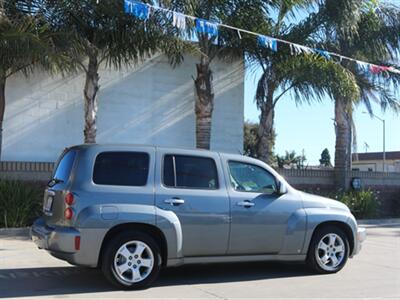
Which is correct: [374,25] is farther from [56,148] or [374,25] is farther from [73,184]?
[73,184]

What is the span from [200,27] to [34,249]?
20.2ft

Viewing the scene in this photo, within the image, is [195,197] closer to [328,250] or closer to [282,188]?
[282,188]

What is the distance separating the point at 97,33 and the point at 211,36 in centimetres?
375

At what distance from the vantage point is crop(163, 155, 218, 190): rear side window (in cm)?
761

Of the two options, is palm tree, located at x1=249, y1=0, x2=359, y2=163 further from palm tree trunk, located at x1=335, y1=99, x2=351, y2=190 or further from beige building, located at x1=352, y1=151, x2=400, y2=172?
beige building, located at x1=352, y1=151, x2=400, y2=172

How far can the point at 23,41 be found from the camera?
12266 millimetres

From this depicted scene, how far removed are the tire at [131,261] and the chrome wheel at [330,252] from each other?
250cm

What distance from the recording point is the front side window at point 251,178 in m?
8.02

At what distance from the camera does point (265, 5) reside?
1650 cm

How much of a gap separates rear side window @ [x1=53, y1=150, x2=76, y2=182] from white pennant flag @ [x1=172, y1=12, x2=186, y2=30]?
6440mm

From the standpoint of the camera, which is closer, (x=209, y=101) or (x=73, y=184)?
(x=73, y=184)

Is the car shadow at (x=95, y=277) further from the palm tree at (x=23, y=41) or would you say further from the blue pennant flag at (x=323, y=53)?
the blue pennant flag at (x=323, y=53)

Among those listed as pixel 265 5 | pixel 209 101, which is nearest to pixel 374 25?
pixel 265 5

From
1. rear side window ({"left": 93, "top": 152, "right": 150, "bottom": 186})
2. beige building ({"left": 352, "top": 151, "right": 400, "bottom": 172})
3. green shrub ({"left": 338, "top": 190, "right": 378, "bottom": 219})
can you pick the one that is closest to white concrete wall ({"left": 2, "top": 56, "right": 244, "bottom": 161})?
green shrub ({"left": 338, "top": 190, "right": 378, "bottom": 219})
